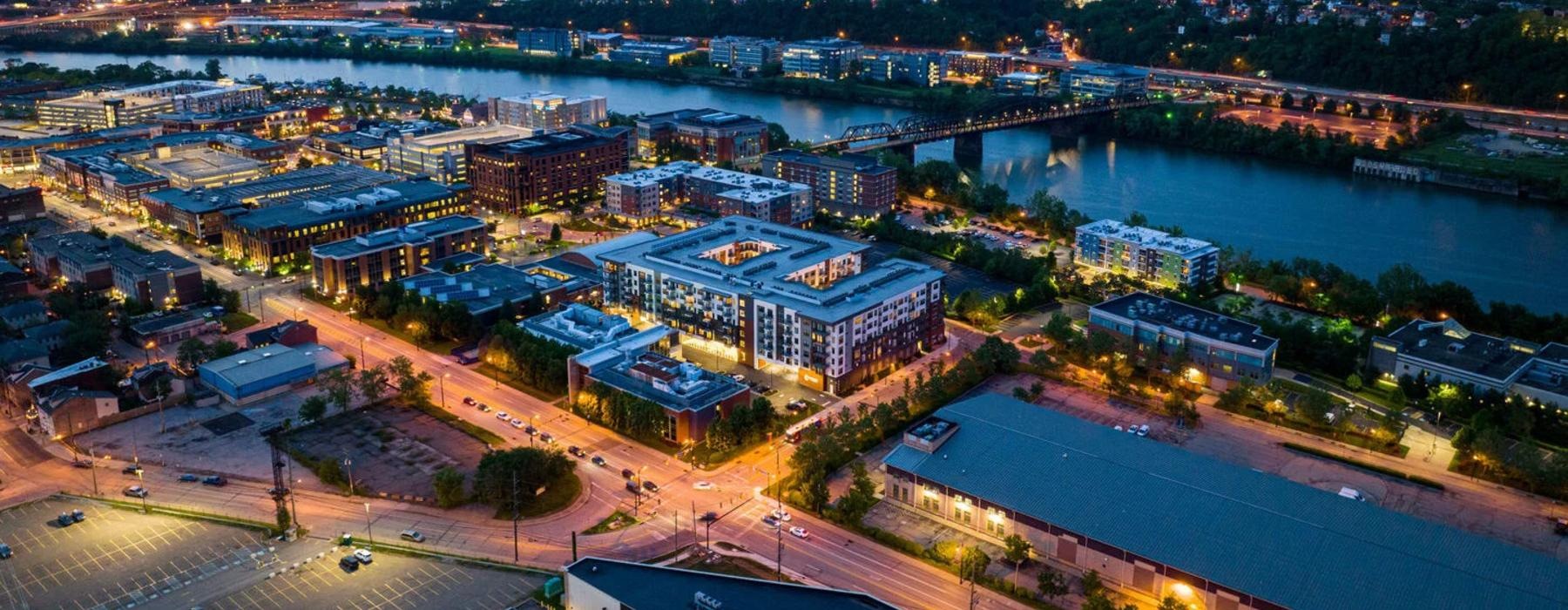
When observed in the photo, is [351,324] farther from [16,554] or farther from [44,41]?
[44,41]

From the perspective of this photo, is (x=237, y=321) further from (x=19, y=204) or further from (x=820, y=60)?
(x=820, y=60)

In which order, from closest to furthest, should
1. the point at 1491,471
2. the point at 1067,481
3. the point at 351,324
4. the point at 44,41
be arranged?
the point at 1067,481 < the point at 1491,471 < the point at 351,324 < the point at 44,41

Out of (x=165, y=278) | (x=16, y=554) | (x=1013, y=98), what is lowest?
(x=16, y=554)

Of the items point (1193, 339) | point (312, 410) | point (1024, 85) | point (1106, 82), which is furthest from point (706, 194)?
point (1024, 85)

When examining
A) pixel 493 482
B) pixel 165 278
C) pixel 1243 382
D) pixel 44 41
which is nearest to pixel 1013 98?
pixel 1243 382

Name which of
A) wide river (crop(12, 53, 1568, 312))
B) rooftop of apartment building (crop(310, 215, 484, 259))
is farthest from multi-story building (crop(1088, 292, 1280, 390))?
rooftop of apartment building (crop(310, 215, 484, 259))

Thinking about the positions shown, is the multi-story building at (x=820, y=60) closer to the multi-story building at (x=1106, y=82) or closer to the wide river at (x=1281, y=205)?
the wide river at (x=1281, y=205)

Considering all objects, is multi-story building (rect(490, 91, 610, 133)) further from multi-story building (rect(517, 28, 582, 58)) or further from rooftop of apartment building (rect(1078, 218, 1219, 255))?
multi-story building (rect(517, 28, 582, 58))
